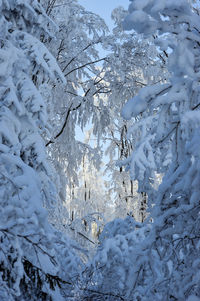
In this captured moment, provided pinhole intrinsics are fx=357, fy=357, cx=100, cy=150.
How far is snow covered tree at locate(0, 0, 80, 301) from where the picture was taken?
126 inches

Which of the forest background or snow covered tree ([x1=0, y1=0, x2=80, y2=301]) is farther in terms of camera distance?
snow covered tree ([x1=0, y1=0, x2=80, y2=301])

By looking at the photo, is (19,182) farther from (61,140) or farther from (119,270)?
(61,140)

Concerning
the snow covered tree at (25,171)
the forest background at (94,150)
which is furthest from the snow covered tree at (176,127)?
the snow covered tree at (25,171)

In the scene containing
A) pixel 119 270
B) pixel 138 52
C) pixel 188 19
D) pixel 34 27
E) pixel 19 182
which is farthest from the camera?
pixel 138 52

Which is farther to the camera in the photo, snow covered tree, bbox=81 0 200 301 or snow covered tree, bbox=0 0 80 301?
snow covered tree, bbox=0 0 80 301

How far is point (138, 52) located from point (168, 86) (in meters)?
7.40

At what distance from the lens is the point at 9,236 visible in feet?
10.4

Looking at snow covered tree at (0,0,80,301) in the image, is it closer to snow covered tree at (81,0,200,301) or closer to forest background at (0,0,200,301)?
forest background at (0,0,200,301)

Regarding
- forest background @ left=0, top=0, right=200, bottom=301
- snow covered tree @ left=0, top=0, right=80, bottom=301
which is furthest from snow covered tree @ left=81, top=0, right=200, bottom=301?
snow covered tree @ left=0, top=0, right=80, bottom=301

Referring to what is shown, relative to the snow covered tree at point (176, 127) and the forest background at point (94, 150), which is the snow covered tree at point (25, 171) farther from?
the snow covered tree at point (176, 127)

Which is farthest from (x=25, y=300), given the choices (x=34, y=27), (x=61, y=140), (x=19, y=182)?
(x=61, y=140)

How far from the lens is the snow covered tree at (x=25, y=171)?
10.5 ft

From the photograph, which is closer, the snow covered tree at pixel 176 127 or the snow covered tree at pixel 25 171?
the snow covered tree at pixel 176 127

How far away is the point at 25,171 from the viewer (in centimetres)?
360
